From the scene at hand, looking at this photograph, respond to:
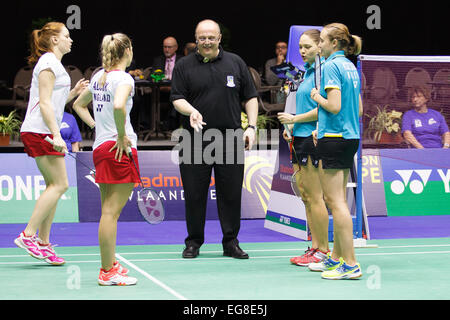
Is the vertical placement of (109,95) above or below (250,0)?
below

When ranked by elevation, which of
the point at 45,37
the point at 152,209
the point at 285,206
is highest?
the point at 45,37

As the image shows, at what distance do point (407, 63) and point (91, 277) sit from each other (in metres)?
4.79

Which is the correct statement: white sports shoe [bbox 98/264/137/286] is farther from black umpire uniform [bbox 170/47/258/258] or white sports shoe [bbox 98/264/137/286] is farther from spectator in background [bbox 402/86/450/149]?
spectator in background [bbox 402/86/450/149]

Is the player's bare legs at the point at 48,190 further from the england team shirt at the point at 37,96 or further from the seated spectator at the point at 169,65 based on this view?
the seated spectator at the point at 169,65

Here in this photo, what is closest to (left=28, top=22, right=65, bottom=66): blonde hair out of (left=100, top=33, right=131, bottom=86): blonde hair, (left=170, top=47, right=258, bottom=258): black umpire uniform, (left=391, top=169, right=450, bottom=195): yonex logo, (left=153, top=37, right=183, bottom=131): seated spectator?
(left=170, top=47, right=258, bottom=258): black umpire uniform

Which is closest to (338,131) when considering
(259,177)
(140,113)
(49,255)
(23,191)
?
(49,255)

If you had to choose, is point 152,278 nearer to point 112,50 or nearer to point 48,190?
point 48,190

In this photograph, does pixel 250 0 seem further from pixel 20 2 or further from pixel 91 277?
pixel 91 277

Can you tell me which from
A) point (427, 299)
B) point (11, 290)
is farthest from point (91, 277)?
point (427, 299)

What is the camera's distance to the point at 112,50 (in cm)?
538

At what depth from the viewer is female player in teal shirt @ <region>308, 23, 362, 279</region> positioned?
5570 millimetres

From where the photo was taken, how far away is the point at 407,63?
8875 mm

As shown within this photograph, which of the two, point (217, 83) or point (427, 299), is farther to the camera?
point (217, 83)

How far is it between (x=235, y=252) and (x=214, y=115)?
1.20 meters
